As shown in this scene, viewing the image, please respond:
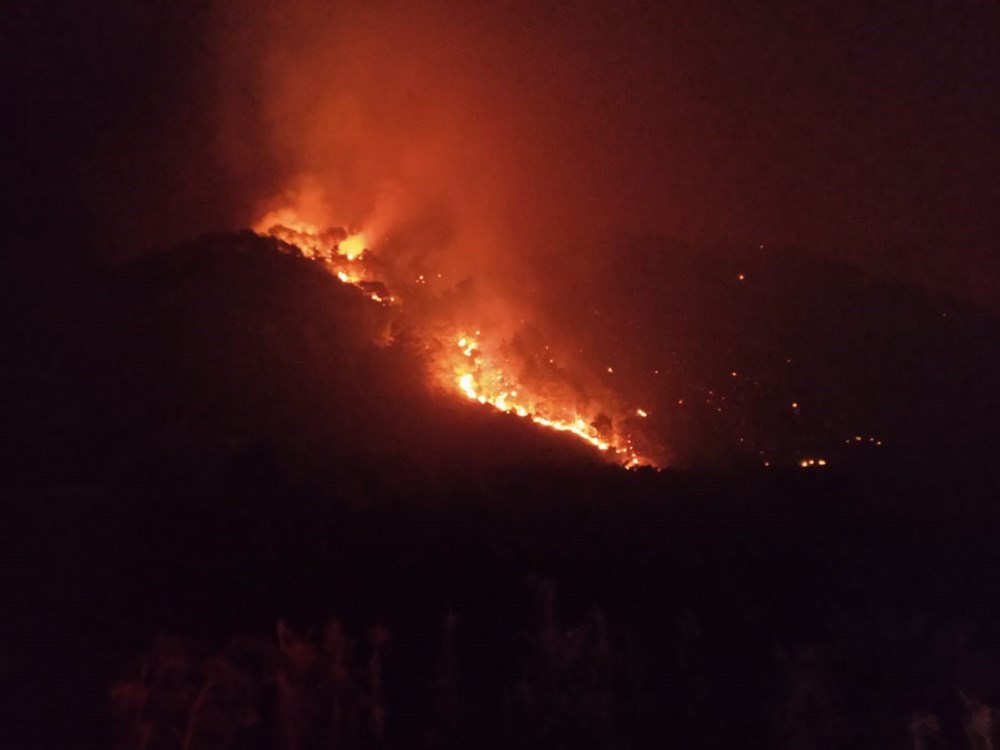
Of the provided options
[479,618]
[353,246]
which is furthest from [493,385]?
[479,618]

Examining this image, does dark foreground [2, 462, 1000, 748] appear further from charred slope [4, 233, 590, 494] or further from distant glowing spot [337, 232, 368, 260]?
distant glowing spot [337, 232, 368, 260]

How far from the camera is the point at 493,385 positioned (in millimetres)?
31094

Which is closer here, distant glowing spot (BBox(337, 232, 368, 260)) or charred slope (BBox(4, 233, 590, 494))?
charred slope (BBox(4, 233, 590, 494))

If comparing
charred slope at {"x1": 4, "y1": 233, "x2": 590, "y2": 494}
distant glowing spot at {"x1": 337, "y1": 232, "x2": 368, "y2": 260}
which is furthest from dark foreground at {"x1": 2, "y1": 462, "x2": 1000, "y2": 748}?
distant glowing spot at {"x1": 337, "y1": 232, "x2": 368, "y2": 260}

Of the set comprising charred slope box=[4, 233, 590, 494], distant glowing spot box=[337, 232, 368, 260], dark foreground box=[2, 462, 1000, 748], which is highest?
distant glowing spot box=[337, 232, 368, 260]

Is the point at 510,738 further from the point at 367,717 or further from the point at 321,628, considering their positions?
the point at 321,628

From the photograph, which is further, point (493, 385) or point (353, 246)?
point (353, 246)

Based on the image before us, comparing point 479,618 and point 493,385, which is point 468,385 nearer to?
point 493,385

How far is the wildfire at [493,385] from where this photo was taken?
29781mm

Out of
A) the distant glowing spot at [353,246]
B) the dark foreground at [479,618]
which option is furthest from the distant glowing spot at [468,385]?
the distant glowing spot at [353,246]

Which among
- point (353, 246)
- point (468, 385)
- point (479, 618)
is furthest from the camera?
point (353, 246)

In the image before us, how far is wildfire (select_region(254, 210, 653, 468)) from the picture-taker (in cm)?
2978

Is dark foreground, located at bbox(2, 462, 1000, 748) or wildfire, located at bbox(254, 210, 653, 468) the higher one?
wildfire, located at bbox(254, 210, 653, 468)

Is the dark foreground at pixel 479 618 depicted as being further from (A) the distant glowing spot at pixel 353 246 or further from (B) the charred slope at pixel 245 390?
(A) the distant glowing spot at pixel 353 246
